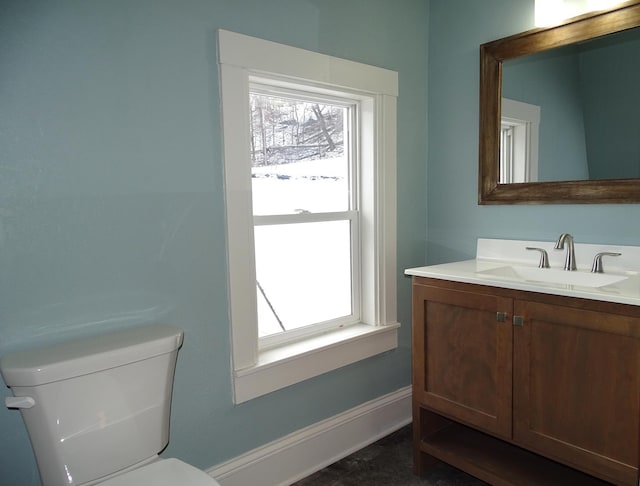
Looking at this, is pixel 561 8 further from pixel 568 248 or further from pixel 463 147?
pixel 568 248

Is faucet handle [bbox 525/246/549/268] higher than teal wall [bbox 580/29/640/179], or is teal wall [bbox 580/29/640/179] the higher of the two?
teal wall [bbox 580/29/640/179]

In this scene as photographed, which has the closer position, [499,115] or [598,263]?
[598,263]

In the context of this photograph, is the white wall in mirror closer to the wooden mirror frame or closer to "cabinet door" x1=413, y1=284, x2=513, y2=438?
the wooden mirror frame

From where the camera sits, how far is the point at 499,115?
2.14 metres

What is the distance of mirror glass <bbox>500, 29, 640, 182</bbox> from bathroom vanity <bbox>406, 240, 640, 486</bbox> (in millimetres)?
346

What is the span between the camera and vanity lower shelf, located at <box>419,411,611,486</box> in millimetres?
1691

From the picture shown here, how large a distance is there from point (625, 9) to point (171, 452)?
2.41m

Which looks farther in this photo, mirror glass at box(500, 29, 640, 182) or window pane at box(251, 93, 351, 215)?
window pane at box(251, 93, 351, 215)

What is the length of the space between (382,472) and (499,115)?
1.77 m

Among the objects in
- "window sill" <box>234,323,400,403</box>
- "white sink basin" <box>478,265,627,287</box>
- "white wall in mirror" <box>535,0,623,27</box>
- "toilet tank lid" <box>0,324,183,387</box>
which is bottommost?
"window sill" <box>234,323,400,403</box>

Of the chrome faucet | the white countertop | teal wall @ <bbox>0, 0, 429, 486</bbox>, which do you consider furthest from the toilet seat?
the chrome faucet

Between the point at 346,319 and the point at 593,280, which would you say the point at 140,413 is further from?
the point at 593,280

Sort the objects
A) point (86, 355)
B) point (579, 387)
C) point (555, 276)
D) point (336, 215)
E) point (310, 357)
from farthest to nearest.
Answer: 1. point (336, 215)
2. point (310, 357)
3. point (555, 276)
4. point (579, 387)
5. point (86, 355)

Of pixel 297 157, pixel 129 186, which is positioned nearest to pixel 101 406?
pixel 129 186
